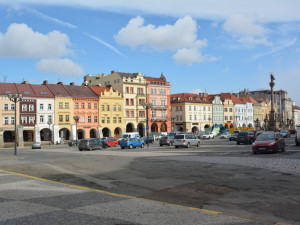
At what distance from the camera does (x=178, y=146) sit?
39.6m

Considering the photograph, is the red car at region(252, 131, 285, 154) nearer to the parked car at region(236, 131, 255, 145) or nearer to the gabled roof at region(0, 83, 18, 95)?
the parked car at region(236, 131, 255, 145)

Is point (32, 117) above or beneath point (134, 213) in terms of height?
above

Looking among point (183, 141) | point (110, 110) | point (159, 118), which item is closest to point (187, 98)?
point (159, 118)

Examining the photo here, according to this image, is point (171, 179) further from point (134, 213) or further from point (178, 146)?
point (178, 146)

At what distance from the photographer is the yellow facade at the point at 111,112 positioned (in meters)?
77.2

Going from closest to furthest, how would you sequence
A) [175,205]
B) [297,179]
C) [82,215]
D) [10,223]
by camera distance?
[10,223] → [82,215] → [175,205] → [297,179]

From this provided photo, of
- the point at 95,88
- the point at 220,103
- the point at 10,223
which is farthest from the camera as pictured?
the point at 220,103

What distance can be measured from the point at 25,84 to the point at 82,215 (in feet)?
224

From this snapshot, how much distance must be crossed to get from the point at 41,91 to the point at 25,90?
3303 mm

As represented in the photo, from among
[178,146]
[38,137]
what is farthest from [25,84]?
[178,146]

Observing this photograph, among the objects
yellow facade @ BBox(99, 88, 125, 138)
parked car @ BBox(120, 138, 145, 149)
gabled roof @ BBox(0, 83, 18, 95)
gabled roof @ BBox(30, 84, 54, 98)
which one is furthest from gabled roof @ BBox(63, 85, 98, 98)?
parked car @ BBox(120, 138, 145, 149)

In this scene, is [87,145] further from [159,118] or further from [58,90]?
[159,118]

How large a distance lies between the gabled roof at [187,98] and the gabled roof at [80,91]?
3090cm

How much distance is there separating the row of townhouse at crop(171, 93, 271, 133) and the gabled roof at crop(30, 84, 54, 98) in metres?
36.5
